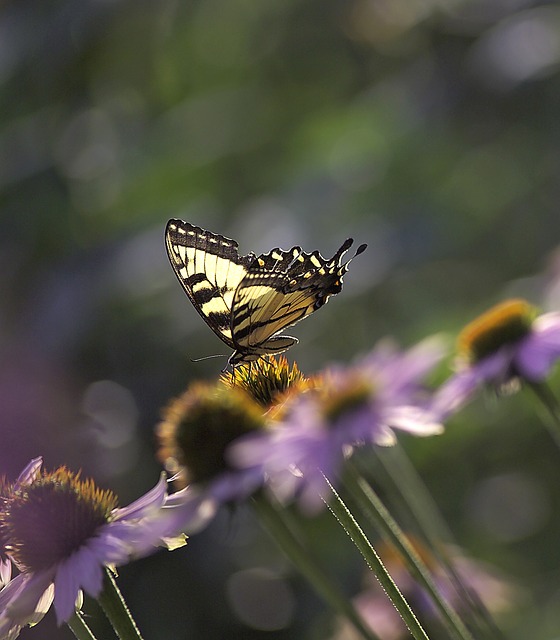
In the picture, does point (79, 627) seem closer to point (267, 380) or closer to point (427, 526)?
point (267, 380)

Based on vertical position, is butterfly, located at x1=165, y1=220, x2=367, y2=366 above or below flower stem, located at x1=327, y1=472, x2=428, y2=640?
above

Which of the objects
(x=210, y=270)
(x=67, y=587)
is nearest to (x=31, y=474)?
(x=67, y=587)

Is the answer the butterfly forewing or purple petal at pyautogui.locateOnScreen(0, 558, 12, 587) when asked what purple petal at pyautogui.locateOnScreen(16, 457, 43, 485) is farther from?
the butterfly forewing

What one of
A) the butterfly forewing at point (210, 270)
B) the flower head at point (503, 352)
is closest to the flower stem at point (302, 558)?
the flower head at point (503, 352)

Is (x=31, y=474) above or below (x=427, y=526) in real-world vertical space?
above

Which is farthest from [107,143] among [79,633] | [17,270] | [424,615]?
[79,633]

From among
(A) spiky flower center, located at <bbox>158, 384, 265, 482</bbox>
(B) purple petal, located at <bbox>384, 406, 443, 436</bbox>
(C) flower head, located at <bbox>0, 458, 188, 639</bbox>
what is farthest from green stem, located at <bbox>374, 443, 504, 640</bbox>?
(C) flower head, located at <bbox>0, 458, 188, 639</bbox>
